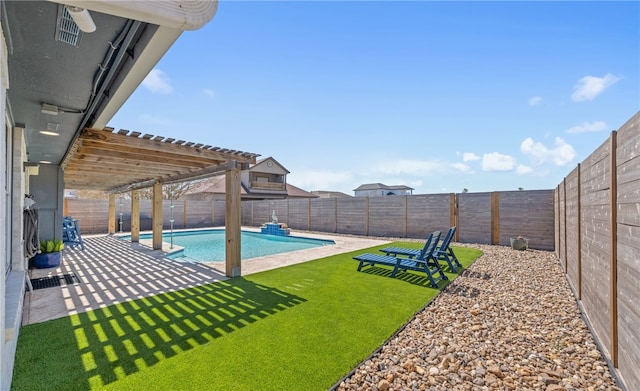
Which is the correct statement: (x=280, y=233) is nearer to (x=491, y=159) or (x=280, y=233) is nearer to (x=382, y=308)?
(x=382, y=308)

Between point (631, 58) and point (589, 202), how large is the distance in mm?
5279

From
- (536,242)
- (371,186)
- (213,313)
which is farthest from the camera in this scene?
(371,186)

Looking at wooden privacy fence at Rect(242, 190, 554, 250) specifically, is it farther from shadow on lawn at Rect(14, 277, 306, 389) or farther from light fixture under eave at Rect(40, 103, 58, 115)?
light fixture under eave at Rect(40, 103, 58, 115)

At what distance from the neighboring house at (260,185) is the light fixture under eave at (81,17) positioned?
24215 mm

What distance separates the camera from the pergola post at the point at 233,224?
621 cm

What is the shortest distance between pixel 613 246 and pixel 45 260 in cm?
1078

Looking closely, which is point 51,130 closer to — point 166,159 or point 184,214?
point 166,159

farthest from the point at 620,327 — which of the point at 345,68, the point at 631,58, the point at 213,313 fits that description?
the point at 345,68

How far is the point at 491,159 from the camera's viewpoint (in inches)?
1391

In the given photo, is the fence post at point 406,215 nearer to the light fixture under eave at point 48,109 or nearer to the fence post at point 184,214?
the light fixture under eave at point 48,109


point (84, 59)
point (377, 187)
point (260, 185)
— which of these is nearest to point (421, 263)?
point (84, 59)

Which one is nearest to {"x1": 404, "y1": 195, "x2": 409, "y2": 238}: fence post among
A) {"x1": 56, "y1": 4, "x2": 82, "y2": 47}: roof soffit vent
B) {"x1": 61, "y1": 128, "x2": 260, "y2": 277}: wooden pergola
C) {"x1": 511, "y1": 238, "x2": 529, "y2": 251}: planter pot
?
{"x1": 511, "y1": 238, "x2": 529, "y2": 251}: planter pot

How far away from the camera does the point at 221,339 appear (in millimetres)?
3379

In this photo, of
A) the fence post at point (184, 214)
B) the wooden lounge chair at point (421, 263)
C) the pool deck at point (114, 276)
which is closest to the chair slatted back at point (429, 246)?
the wooden lounge chair at point (421, 263)
